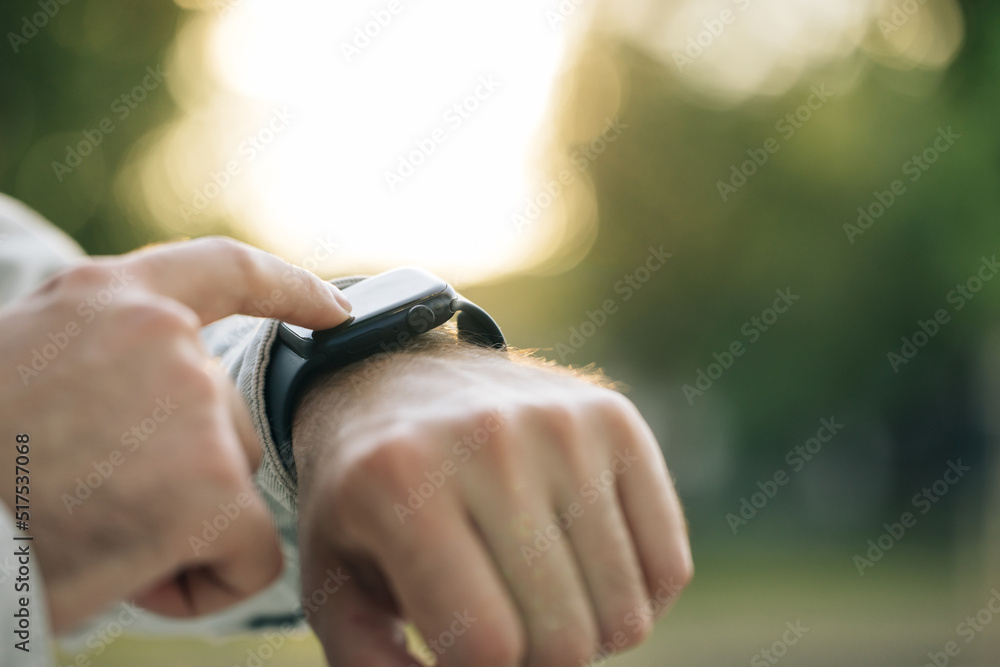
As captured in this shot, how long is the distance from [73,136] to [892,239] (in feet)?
42.7

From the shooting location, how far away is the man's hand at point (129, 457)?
78cm

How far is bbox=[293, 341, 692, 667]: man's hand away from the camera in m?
0.76

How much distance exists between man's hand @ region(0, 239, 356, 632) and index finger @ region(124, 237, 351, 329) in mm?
35

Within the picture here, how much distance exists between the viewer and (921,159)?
1218 centimetres

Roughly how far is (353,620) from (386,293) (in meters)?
0.53

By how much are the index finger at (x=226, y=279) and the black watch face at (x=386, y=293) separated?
0.10 meters

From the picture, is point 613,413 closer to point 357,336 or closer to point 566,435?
point 566,435

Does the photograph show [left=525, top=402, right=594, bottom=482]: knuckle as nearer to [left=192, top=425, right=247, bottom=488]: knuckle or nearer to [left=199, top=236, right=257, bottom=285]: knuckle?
[left=192, top=425, right=247, bottom=488]: knuckle

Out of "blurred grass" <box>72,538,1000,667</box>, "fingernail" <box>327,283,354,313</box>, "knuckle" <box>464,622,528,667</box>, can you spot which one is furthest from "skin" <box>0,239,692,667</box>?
"blurred grass" <box>72,538,1000,667</box>

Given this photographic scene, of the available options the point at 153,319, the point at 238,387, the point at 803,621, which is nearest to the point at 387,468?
the point at 153,319

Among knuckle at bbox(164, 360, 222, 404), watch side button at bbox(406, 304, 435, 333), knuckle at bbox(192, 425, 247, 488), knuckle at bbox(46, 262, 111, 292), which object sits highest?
watch side button at bbox(406, 304, 435, 333)

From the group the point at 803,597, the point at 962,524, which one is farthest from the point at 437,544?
the point at 962,524

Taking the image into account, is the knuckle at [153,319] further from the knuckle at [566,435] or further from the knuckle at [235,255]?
the knuckle at [566,435]

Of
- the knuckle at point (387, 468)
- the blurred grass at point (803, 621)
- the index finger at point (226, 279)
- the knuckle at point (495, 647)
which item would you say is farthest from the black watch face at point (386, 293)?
the blurred grass at point (803, 621)
